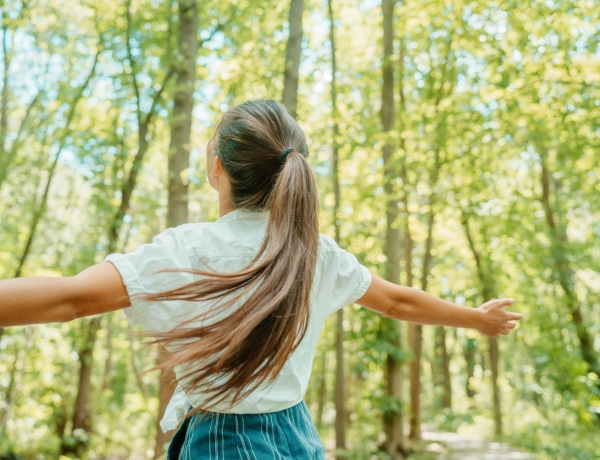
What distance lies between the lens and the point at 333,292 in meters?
1.69

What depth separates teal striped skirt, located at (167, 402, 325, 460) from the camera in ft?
4.40

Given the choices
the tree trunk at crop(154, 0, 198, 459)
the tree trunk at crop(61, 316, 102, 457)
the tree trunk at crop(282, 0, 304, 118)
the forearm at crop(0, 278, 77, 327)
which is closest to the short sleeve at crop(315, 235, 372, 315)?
the forearm at crop(0, 278, 77, 327)

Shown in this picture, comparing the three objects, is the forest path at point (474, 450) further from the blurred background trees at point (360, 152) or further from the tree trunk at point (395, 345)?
the tree trunk at point (395, 345)

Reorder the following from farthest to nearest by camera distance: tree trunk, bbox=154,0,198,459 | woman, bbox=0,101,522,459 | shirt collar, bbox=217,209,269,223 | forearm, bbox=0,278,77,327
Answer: tree trunk, bbox=154,0,198,459, shirt collar, bbox=217,209,269,223, woman, bbox=0,101,522,459, forearm, bbox=0,278,77,327

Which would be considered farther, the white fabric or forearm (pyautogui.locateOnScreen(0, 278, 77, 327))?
the white fabric

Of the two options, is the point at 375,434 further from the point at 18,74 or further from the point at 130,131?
the point at 18,74

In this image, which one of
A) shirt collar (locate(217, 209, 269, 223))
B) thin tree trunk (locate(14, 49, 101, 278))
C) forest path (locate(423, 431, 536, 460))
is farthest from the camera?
thin tree trunk (locate(14, 49, 101, 278))

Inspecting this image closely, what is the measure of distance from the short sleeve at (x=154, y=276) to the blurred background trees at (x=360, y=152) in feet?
12.7

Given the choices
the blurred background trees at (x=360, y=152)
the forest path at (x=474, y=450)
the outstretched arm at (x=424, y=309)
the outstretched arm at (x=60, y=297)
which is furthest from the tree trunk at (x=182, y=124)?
the forest path at (x=474, y=450)

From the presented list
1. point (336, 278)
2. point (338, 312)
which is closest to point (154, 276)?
point (336, 278)

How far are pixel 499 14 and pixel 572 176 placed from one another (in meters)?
2.97

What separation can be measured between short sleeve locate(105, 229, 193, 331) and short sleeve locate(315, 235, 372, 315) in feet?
1.40

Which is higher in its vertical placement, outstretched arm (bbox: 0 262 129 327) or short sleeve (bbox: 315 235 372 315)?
short sleeve (bbox: 315 235 372 315)

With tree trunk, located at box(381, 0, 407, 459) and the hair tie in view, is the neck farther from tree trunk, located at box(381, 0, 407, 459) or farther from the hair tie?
tree trunk, located at box(381, 0, 407, 459)
